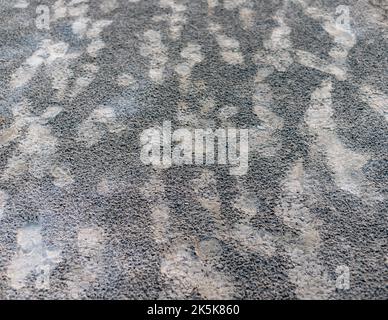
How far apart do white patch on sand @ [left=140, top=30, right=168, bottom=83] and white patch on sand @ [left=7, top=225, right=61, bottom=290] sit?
1.14m

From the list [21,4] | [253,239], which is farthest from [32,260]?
[21,4]

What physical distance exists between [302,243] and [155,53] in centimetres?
154

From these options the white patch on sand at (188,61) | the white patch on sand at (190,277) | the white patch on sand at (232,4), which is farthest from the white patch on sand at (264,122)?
the white patch on sand at (232,4)

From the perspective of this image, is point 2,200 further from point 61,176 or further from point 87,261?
point 87,261

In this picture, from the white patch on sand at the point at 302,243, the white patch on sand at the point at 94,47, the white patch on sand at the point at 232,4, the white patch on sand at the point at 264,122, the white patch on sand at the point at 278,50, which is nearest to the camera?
the white patch on sand at the point at 302,243

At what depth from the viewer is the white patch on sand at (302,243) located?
1.76 m

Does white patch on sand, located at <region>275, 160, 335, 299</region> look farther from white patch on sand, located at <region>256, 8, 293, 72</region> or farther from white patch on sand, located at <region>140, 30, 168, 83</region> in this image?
white patch on sand, located at <region>140, 30, 168, 83</region>

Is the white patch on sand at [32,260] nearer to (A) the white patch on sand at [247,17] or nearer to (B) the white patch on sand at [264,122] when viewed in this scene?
(B) the white patch on sand at [264,122]

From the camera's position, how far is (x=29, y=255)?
1909mm

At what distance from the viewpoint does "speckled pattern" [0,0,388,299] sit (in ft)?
6.01

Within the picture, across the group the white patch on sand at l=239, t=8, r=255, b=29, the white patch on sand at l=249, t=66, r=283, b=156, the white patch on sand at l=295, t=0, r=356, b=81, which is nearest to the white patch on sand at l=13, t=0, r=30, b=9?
the white patch on sand at l=239, t=8, r=255, b=29

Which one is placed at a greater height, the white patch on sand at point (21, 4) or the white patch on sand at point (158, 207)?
the white patch on sand at point (21, 4)

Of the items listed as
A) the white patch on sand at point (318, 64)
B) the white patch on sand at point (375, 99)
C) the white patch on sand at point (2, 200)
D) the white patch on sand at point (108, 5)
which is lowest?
the white patch on sand at point (2, 200)

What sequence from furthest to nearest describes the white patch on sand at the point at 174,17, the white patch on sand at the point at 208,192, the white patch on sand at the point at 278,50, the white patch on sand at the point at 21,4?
1. the white patch on sand at the point at 21,4
2. the white patch on sand at the point at 174,17
3. the white patch on sand at the point at 278,50
4. the white patch on sand at the point at 208,192
